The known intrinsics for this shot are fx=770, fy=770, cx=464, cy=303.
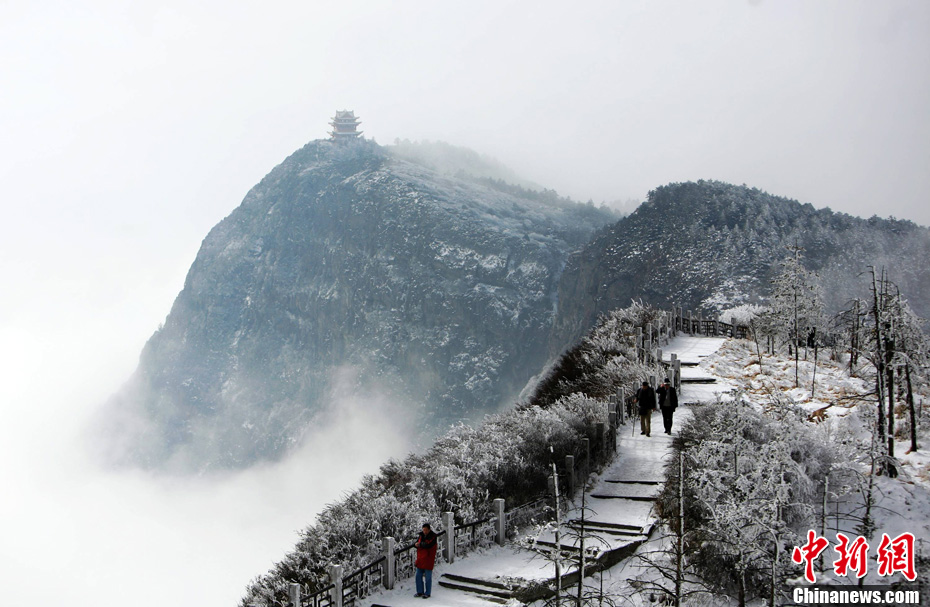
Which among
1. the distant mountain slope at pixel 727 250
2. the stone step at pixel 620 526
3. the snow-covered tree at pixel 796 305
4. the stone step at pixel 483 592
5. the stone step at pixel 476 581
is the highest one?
the distant mountain slope at pixel 727 250

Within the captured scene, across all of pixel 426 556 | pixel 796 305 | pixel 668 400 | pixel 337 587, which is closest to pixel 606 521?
pixel 426 556

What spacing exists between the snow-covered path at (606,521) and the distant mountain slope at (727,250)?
6863cm

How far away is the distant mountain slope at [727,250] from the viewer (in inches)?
3533

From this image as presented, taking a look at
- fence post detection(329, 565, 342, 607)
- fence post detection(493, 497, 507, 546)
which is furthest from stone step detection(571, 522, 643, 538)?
fence post detection(329, 565, 342, 607)

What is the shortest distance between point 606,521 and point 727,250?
96.6 metres

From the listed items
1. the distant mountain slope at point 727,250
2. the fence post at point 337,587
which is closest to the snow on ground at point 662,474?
the fence post at point 337,587

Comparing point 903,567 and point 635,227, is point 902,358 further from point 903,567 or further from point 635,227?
point 635,227

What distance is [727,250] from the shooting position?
10500 centimetres

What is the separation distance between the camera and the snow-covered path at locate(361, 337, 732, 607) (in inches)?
516

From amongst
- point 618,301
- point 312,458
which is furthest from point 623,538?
point 312,458

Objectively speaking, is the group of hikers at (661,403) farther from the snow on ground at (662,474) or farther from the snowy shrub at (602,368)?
the snowy shrub at (602,368)

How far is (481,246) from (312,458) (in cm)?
6552

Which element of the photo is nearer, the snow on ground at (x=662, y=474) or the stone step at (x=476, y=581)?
the snow on ground at (x=662, y=474)

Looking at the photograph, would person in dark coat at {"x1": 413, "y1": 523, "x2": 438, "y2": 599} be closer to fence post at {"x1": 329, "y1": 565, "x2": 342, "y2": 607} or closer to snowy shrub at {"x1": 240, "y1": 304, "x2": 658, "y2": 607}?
fence post at {"x1": 329, "y1": 565, "x2": 342, "y2": 607}
